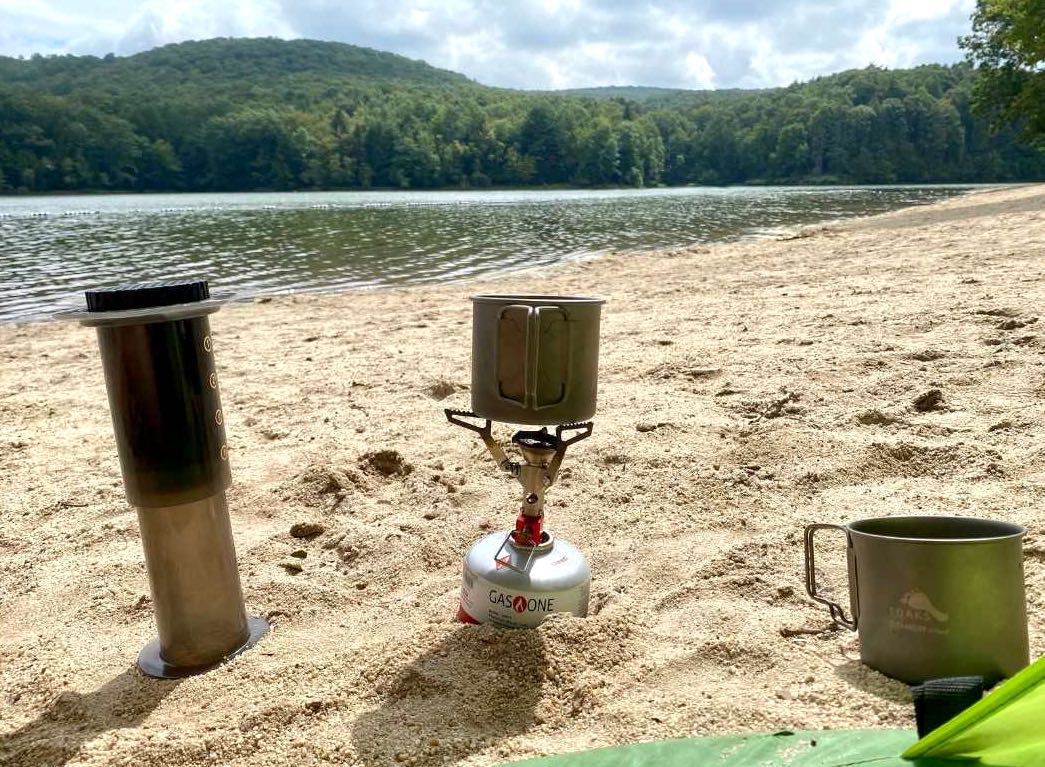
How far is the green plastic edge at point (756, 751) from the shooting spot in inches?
67.4

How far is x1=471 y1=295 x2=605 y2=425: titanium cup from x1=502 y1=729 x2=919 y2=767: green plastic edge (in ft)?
2.65

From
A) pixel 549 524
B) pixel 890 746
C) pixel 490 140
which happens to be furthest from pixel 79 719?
pixel 490 140

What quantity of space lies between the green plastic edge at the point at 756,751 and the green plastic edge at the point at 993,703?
0.51ft

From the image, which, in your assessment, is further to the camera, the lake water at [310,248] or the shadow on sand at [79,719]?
the lake water at [310,248]

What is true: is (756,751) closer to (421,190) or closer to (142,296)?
(142,296)

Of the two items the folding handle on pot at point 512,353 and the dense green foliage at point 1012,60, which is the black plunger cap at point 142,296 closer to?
the folding handle on pot at point 512,353

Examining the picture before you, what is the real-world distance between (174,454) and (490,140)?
107134 millimetres

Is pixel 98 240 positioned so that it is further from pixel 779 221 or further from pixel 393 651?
pixel 393 651

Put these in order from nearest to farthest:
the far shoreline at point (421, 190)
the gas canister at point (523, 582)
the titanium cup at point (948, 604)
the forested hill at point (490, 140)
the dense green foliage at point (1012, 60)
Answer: the titanium cup at point (948, 604)
the gas canister at point (523, 582)
the dense green foliage at point (1012, 60)
the far shoreline at point (421, 190)
the forested hill at point (490, 140)

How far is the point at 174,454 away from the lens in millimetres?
2229

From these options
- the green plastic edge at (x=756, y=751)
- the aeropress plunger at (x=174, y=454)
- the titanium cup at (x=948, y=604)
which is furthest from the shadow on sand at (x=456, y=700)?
the titanium cup at (x=948, y=604)

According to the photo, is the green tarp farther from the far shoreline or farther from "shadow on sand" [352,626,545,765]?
the far shoreline

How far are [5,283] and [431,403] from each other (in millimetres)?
13524

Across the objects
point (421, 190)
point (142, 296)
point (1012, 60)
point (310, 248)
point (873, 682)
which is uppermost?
point (1012, 60)
